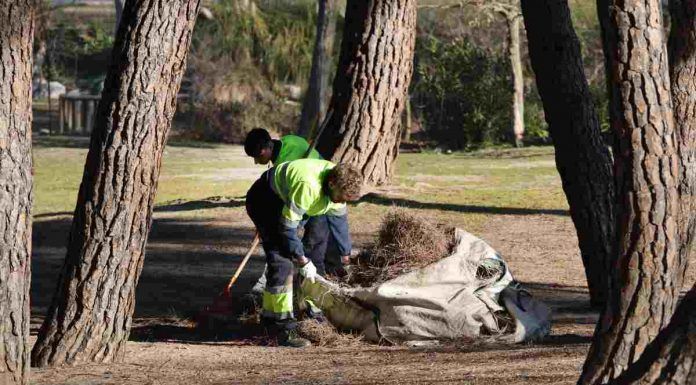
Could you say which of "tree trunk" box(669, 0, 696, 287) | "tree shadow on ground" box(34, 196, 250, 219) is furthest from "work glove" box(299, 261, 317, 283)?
"tree shadow on ground" box(34, 196, 250, 219)

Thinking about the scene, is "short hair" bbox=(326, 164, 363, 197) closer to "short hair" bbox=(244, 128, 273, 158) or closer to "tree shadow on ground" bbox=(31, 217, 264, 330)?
"short hair" bbox=(244, 128, 273, 158)

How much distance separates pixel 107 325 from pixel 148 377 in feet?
1.55

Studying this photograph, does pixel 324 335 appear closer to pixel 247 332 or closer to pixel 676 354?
pixel 247 332

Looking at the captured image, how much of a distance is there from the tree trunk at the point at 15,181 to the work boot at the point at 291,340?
259 centimetres

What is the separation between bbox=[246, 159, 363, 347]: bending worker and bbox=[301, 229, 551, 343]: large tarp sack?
0.23 m

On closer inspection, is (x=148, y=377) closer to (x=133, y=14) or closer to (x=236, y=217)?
(x=133, y=14)

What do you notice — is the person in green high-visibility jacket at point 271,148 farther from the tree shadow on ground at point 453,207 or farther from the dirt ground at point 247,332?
the tree shadow on ground at point 453,207

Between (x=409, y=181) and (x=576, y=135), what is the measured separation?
8.14 metres

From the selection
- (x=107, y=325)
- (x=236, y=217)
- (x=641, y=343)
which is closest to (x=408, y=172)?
(x=236, y=217)

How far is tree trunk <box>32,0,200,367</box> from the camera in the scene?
24.9 ft

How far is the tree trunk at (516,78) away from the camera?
26.2 m

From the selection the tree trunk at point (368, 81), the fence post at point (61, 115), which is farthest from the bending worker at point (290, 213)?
the fence post at point (61, 115)

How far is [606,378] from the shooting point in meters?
5.59

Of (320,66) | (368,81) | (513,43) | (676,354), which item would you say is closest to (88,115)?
(320,66)
